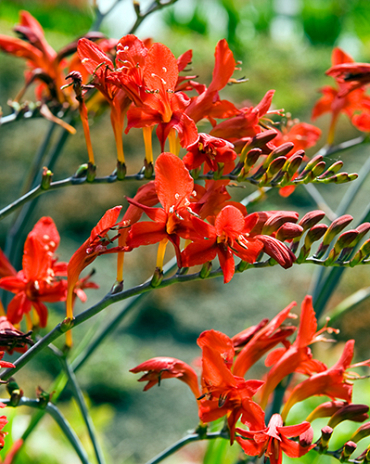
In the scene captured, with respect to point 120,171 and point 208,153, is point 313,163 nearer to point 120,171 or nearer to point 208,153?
point 208,153

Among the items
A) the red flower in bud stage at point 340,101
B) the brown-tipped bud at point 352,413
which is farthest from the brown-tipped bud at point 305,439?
the red flower in bud stage at point 340,101

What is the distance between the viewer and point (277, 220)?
657 mm

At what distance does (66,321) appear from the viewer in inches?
24.8

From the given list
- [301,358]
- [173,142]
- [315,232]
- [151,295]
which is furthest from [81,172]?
[151,295]

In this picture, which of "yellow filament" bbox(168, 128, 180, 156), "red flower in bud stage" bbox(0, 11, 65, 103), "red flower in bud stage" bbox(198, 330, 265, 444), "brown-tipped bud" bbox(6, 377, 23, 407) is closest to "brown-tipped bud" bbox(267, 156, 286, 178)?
"yellow filament" bbox(168, 128, 180, 156)

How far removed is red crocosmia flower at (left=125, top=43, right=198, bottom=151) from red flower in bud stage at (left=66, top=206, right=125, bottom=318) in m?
0.13

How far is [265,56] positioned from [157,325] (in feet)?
21.7

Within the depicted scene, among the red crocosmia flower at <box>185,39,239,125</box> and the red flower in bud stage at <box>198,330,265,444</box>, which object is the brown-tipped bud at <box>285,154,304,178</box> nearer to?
the red crocosmia flower at <box>185,39,239,125</box>

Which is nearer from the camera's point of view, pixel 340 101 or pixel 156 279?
pixel 156 279

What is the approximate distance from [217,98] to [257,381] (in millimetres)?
399

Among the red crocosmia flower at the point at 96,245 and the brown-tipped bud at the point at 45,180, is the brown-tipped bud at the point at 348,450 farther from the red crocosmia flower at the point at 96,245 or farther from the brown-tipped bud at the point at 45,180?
the brown-tipped bud at the point at 45,180

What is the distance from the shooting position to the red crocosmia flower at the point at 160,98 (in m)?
0.65

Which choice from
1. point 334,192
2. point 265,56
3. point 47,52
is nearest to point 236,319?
point 334,192

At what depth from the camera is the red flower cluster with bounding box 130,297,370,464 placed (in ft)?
2.19
